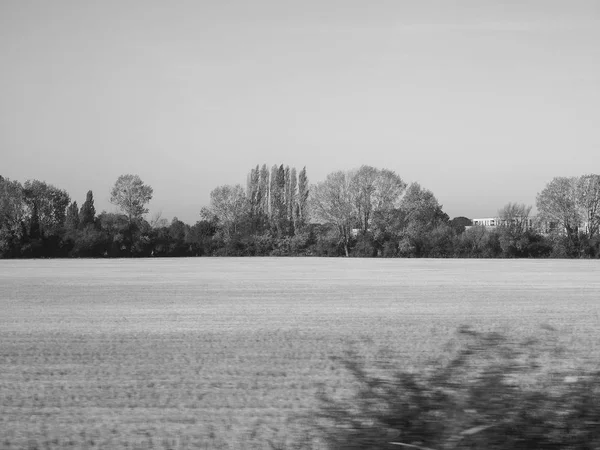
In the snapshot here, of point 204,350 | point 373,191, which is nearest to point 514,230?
point 373,191

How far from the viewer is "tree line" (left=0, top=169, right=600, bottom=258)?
280 ft

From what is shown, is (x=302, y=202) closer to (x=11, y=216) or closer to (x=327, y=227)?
(x=327, y=227)

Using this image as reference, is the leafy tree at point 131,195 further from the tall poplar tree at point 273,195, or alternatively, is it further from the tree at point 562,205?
the tree at point 562,205

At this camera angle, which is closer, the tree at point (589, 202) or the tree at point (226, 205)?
the tree at point (589, 202)

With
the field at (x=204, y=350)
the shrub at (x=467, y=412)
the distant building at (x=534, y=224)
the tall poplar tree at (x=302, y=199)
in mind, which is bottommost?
the field at (x=204, y=350)

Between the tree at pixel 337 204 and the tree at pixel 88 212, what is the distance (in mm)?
29970

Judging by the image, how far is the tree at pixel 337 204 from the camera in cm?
9019

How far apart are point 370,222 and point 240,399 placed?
82.6 metres

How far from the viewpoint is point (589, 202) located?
3403 inches

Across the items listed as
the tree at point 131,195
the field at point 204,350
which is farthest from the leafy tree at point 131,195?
the field at point 204,350

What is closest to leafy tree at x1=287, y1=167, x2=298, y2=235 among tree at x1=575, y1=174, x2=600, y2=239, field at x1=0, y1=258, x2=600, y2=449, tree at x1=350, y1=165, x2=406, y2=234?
tree at x1=350, y1=165, x2=406, y2=234

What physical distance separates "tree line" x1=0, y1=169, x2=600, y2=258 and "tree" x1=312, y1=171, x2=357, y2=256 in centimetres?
13

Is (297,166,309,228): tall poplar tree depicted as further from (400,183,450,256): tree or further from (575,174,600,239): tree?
(575,174,600,239): tree

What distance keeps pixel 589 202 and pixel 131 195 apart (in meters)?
60.5
